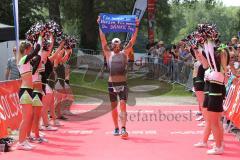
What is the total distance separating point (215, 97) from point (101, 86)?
14993 millimetres

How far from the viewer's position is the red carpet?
840 centimetres

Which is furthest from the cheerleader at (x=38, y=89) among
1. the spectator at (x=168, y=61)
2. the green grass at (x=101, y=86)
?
the spectator at (x=168, y=61)

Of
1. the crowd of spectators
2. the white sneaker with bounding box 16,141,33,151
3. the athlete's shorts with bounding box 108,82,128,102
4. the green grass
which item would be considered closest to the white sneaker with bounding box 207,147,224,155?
the athlete's shorts with bounding box 108,82,128,102

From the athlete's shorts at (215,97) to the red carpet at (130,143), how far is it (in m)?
0.83

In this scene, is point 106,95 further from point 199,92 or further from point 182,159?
point 182,159

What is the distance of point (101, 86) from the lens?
76.3 feet

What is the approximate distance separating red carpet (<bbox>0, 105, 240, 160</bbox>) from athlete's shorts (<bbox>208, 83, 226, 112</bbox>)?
0.83 meters

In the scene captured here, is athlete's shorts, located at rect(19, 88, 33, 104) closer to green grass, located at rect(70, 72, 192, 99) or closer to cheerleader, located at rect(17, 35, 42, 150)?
cheerleader, located at rect(17, 35, 42, 150)

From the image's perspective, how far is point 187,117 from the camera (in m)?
13.7

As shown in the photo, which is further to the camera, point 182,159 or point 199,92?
point 199,92

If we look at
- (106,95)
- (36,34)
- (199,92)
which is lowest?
(106,95)

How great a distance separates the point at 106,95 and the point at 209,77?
11.8m

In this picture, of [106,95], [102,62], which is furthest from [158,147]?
[102,62]

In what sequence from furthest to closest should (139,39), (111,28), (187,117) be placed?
(139,39) < (111,28) < (187,117)
